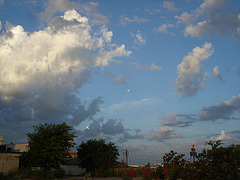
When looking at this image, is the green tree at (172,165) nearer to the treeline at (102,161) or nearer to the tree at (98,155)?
the treeline at (102,161)

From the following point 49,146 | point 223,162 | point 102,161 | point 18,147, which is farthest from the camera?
point 18,147

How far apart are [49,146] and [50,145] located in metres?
0.25

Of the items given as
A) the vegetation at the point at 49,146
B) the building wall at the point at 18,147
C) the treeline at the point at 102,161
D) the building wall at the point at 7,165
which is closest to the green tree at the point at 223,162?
the treeline at the point at 102,161

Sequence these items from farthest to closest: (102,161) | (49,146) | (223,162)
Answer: (102,161) → (49,146) → (223,162)

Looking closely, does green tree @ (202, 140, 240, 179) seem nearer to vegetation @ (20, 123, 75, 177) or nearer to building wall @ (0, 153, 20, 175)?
vegetation @ (20, 123, 75, 177)

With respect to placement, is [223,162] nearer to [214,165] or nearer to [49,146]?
[214,165]

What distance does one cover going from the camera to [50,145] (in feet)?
111

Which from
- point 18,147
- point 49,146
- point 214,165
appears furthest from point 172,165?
point 18,147

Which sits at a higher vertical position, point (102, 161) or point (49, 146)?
point (49, 146)

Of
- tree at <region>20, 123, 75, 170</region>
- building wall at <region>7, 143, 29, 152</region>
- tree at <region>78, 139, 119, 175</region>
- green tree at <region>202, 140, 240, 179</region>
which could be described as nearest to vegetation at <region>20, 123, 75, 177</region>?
tree at <region>20, 123, 75, 170</region>

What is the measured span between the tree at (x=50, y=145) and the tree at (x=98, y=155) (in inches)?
418

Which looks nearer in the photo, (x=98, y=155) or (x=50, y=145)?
(x=50, y=145)

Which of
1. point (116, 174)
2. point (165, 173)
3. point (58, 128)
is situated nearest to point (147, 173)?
point (165, 173)

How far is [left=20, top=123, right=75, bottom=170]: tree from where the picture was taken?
33594mm
